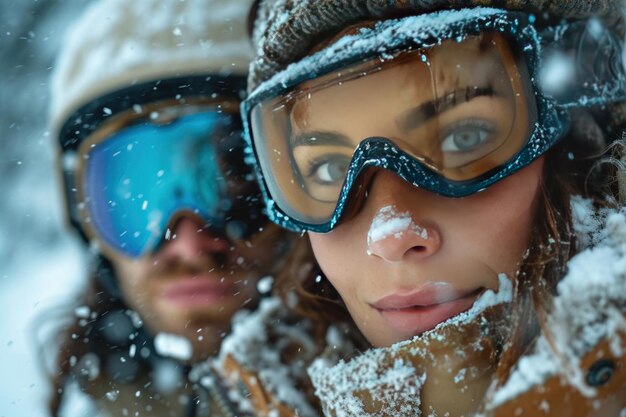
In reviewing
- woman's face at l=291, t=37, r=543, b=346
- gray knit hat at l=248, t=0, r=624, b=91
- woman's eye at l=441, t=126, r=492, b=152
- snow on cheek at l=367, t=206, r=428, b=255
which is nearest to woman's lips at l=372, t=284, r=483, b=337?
woman's face at l=291, t=37, r=543, b=346

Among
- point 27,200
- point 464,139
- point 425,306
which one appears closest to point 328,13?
point 464,139

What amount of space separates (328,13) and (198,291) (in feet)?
4.06

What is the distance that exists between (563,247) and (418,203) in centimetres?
30

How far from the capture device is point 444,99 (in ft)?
4.78

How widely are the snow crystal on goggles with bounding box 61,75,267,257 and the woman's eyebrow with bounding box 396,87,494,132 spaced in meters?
1.10

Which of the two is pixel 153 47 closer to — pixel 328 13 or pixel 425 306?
pixel 328 13

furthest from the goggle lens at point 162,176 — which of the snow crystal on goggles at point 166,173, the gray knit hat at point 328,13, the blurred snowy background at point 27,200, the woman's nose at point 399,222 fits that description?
the woman's nose at point 399,222

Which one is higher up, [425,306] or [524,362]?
[524,362]

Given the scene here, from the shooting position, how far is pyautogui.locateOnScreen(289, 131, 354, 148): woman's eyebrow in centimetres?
155

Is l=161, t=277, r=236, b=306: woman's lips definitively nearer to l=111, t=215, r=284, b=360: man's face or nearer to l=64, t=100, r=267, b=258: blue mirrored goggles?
l=111, t=215, r=284, b=360: man's face

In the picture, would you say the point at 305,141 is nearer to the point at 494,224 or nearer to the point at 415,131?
the point at 415,131

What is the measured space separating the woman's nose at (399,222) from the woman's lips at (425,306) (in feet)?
0.29

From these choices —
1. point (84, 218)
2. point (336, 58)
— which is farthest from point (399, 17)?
point (84, 218)

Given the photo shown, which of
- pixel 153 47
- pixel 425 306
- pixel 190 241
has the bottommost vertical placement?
pixel 190 241
